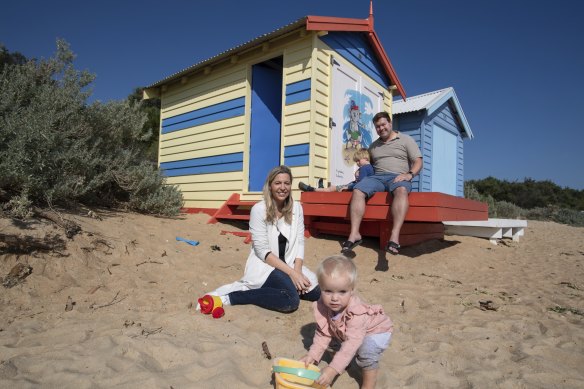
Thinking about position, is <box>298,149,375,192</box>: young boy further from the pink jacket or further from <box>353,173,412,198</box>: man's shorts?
the pink jacket

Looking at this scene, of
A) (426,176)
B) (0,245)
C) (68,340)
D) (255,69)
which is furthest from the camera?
(426,176)

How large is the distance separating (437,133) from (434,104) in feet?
3.32

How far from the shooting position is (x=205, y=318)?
2699 millimetres

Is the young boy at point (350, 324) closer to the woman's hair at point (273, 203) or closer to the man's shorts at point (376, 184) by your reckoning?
the woman's hair at point (273, 203)

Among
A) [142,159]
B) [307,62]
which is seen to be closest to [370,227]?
[307,62]

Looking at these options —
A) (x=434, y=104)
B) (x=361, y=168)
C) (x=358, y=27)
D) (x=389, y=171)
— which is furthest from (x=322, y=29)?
(x=434, y=104)

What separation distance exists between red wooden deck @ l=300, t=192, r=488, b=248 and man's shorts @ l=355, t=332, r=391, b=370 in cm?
263

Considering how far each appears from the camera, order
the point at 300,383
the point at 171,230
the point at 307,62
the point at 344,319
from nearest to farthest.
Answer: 1. the point at 300,383
2. the point at 344,319
3. the point at 171,230
4. the point at 307,62

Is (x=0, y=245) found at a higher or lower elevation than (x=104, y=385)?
higher

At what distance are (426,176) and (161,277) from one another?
8.34 metres

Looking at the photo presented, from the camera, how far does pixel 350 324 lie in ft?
6.25

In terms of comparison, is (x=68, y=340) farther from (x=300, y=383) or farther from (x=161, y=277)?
(x=300, y=383)

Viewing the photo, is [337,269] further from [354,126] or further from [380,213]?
[354,126]

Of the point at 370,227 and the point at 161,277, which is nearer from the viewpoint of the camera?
the point at 161,277
